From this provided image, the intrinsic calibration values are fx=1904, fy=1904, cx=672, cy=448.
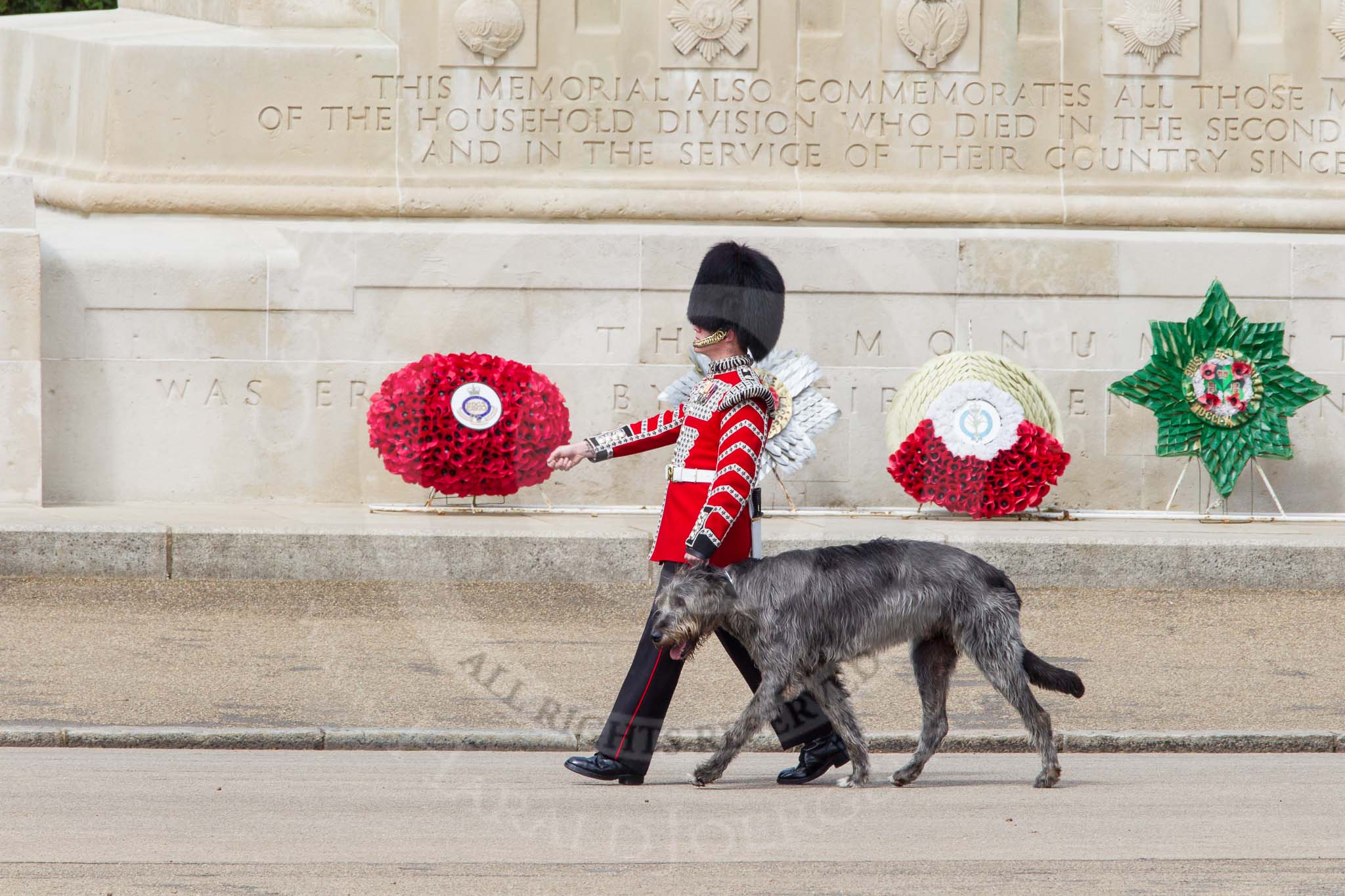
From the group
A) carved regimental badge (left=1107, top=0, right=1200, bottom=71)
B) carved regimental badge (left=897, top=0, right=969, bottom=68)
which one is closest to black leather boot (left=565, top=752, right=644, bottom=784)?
carved regimental badge (left=897, top=0, right=969, bottom=68)

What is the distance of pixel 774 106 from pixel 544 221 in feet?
5.89

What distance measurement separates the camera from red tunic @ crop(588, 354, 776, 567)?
6.24m

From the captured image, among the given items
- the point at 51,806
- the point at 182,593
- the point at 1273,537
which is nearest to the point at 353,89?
the point at 182,593

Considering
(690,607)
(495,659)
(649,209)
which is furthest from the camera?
(649,209)

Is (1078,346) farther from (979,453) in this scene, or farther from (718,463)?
(718,463)

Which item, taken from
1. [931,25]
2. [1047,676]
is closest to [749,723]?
[1047,676]

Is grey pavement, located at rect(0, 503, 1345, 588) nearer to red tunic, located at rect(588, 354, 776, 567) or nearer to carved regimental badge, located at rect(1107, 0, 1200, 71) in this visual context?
carved regimental badge, located at rect(1107, 0, 1200, 71)

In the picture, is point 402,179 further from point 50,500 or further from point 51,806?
point 51,806

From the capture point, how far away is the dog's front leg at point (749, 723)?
6.22m

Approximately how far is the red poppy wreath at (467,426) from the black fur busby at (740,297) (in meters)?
5.10

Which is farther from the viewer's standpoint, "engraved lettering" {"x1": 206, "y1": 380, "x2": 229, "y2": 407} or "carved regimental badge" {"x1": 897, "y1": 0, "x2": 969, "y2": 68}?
"carved regimental badge" {"x1": 897, "y1": 0, "x2": 969, "y2": 68}

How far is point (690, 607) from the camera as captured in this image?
6.20 meters

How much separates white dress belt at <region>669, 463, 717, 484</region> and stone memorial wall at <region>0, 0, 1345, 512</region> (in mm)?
6208

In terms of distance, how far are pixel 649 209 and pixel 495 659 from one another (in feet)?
17.3
